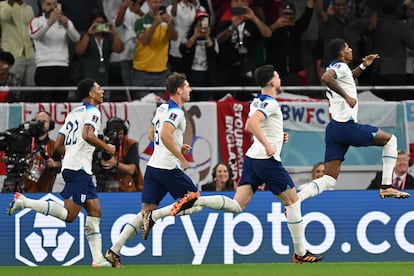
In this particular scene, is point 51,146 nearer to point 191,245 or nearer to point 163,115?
point 191,245

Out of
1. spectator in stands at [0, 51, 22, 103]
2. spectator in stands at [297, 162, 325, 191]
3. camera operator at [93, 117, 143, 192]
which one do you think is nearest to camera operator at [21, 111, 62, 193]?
camera operator at [93, 117, 143, 192]

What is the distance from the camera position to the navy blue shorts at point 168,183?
54.7 feet

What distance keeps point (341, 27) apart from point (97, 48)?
14.2 ft

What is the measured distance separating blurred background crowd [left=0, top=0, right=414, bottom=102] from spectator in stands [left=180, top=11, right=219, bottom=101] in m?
0.02

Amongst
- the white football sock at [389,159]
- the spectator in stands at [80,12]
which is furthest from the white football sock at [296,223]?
the spectator in stands at [80,12]

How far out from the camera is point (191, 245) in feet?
63.1

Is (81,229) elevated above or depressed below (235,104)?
below

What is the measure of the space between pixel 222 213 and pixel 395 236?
2.57m

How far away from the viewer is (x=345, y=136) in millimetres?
17266

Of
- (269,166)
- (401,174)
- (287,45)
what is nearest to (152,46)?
(287,45)

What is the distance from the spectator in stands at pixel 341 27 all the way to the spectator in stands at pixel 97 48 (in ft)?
11.7

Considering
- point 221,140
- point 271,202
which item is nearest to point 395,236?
point 271,202

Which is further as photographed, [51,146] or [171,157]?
[51,146]

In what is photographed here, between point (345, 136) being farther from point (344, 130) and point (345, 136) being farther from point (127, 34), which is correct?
point (127, 34)
